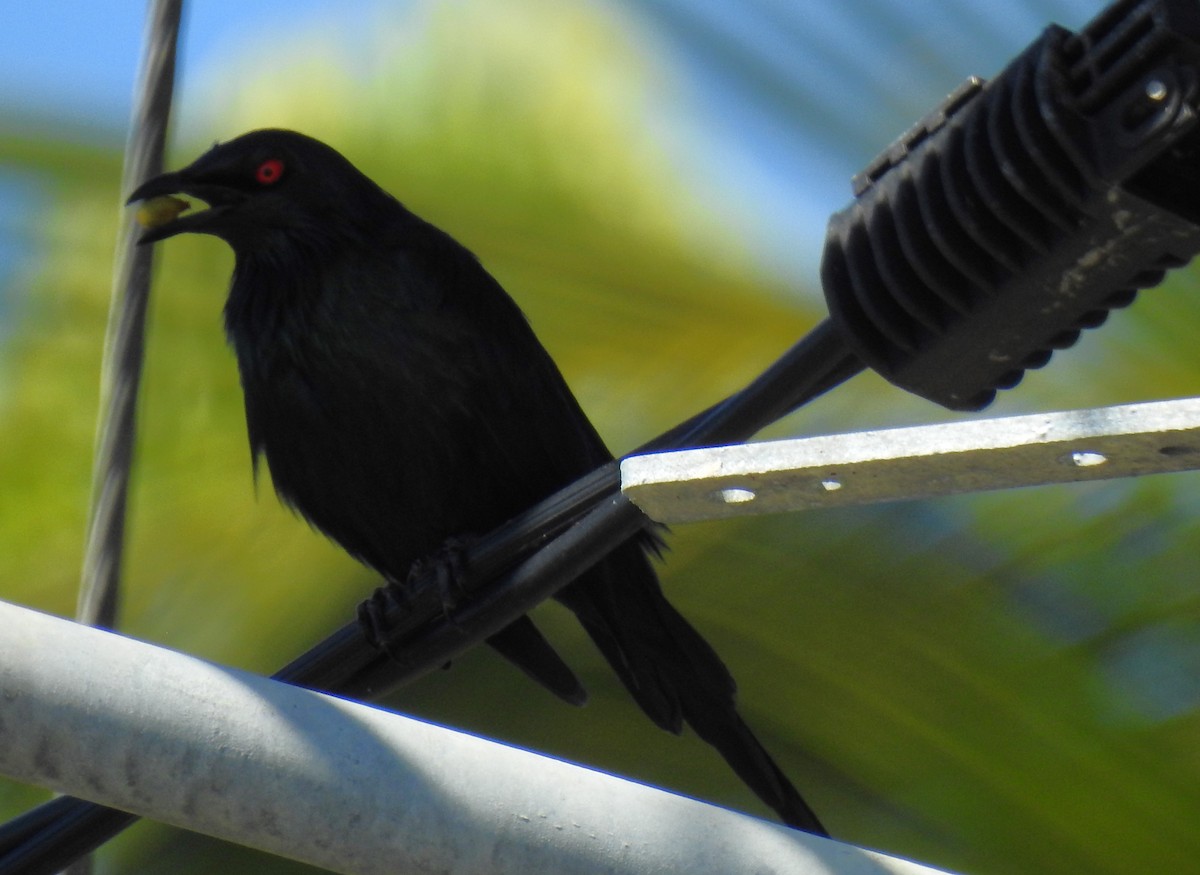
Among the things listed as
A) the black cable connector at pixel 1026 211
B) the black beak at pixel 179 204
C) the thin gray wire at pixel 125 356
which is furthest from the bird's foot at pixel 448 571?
the black beak at pixel 179 204

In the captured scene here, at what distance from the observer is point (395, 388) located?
4.17 meters

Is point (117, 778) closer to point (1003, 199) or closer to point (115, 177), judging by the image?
point (1003, 199)

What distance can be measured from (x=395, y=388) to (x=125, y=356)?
92cm

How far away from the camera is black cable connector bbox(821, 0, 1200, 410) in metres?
2.05

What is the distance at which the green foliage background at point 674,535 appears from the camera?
5008 mm

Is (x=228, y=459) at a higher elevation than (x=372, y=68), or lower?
lower

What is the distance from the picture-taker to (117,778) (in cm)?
183

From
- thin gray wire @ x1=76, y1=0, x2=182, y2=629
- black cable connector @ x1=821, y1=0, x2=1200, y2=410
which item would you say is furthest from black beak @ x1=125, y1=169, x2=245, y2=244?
black cable connector @ x1=821, y1=0, x2=1200, y2=410

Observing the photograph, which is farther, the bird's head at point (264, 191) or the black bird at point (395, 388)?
the bird's head at point (264, 191)

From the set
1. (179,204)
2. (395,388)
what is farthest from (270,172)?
(395,388)

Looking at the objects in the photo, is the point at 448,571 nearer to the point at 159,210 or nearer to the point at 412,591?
the point at 412,591

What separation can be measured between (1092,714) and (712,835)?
344 cm

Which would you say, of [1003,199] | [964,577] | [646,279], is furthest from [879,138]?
[1003,199]

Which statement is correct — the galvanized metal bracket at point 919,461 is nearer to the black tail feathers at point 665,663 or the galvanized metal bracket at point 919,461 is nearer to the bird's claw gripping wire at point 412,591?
the bird's claw gripping wire at point 412,591
